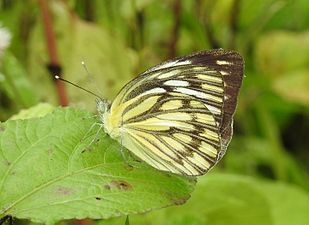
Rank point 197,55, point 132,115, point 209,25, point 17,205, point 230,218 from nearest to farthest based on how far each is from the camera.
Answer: point 17,205
point 197,55
point 132,115
point 230,218
point 209,25

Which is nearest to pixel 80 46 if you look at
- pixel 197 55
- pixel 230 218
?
pixel 230 218

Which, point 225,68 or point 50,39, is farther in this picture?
point 50,39

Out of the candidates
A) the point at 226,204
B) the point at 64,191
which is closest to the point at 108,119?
the point at 64,191

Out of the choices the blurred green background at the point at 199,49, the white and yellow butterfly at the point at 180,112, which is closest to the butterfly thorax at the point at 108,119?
the white and yellow butterfly at the point at 180,112

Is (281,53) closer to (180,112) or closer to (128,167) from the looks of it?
(180,112)

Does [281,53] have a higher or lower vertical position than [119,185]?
higher

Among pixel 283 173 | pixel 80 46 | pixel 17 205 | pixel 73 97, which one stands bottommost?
pixel 17 205

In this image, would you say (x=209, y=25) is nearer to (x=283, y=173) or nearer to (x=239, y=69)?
(x=283, y=173)
